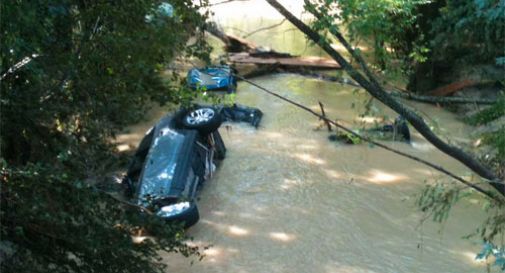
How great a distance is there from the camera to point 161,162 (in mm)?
7605

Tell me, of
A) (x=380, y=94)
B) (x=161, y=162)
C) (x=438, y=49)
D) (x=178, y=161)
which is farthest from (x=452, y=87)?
(x=380, y=94)

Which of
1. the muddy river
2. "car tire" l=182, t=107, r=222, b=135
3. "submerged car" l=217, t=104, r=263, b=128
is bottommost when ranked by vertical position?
the muddy river

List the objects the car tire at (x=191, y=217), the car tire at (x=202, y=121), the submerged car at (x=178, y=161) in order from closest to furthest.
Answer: the car tire at (x=191, y=217), the submerged car at (x=178, y=161), the car tire at (x=202, y=121)

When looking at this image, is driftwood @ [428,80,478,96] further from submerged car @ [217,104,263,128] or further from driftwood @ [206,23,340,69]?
submerged car @ [217,104,263,128]

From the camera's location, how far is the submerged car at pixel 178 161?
263 inches

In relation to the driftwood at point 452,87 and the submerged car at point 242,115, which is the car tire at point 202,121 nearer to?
the submerged car at point 242,115

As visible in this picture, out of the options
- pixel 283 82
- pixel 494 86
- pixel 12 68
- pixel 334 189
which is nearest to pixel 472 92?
pixel 494 86

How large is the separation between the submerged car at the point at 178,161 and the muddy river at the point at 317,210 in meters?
0.32

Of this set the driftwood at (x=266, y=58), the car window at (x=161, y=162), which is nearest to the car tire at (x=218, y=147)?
the car window at (x=161, y=162)

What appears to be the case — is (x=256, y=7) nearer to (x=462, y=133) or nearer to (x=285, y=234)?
(x=462, y=133)

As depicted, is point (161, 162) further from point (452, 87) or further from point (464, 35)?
point (452, 87)

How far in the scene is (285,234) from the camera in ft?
23.3

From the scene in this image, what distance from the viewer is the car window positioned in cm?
718

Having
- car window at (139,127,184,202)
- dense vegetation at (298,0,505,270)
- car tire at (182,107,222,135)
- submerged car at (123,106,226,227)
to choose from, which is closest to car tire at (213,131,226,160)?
submerged car at (123,106,226,227)
